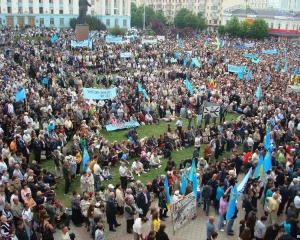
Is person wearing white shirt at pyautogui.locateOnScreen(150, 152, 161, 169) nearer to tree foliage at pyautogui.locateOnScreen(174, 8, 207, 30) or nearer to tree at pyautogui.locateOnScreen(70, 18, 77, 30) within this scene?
tree at pyautogui.locateOnScreen(70, 18, 77, 30)

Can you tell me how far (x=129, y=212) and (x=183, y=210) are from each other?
1.85 meters

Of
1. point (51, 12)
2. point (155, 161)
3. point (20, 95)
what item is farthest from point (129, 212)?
point (51, 12)

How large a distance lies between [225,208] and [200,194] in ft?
6.14

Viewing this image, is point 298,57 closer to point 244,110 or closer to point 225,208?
point 244,110

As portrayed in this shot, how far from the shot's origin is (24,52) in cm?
3719

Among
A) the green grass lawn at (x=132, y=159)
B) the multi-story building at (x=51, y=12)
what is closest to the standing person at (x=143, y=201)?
the green grass lawn at (x=132, y=159)

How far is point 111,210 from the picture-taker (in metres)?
12.5

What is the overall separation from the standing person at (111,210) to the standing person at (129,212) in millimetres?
347

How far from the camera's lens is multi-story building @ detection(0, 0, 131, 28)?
79438mm

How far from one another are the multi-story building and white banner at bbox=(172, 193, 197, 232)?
73.9m

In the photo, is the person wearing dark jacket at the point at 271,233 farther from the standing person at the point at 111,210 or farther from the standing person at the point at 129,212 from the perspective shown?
the standing person at the point at 111,210

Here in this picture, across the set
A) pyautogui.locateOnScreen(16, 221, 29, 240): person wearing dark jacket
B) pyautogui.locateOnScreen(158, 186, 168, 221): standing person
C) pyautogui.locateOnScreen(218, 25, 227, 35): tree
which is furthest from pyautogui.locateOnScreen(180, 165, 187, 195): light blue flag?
pyautogui.locateOnScreen(218, 25, 227, 35): tree

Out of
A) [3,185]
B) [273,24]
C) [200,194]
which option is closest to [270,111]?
[200,194]

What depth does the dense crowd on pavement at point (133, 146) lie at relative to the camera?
12000 mm
